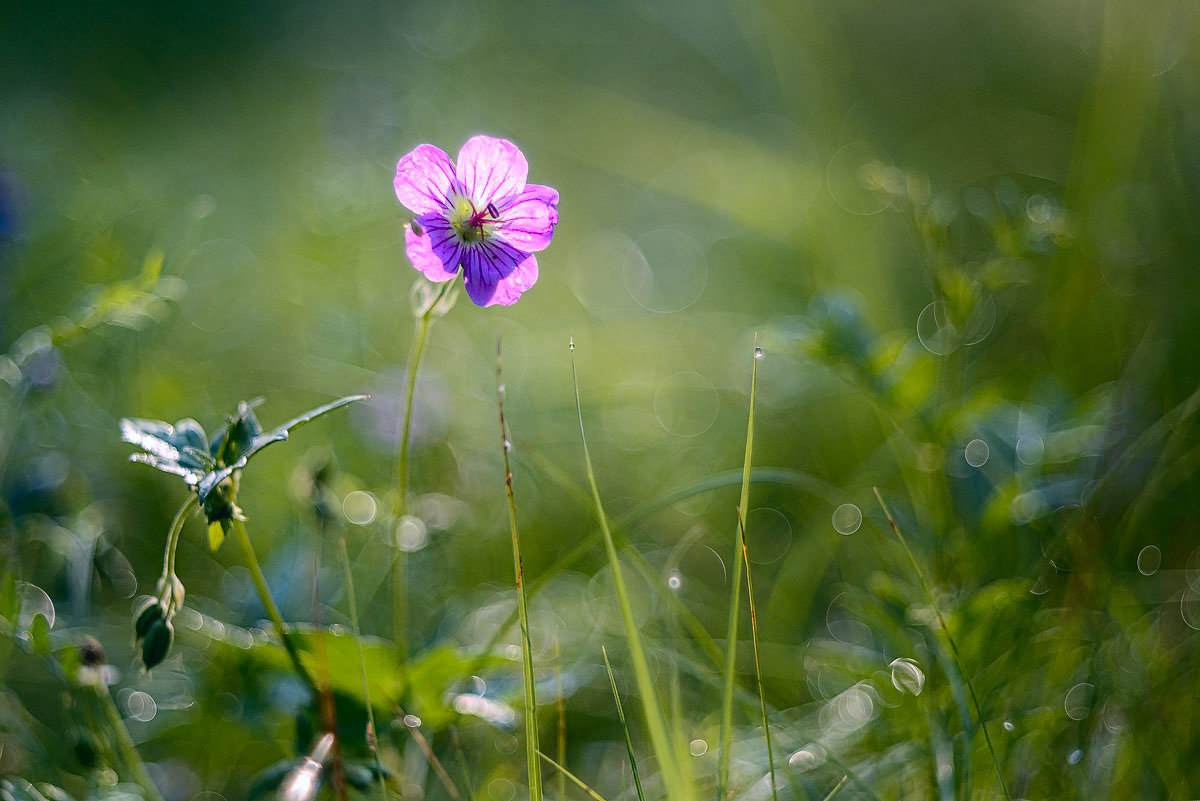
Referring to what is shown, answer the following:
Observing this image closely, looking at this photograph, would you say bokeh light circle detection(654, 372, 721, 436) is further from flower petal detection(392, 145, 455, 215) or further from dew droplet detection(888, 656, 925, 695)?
flower petal detection(392, 145, 455, 215)

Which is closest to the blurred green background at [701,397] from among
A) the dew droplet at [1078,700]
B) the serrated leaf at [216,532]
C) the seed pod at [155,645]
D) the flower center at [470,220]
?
the dew droplet at [1078,700]

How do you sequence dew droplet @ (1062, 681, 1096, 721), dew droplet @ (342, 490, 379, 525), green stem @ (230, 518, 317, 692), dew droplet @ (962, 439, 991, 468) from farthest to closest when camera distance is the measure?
dew droplet @ (342, 490, 379, 525), dew droplet @ (962, 439, 991, 468), dew droplet @ (1062, 681, 1096, 721), green stem @ (230, 518, 317, 692)

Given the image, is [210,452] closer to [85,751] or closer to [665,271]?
[85,751]

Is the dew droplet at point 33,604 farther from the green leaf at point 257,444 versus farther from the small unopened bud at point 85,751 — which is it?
the green leaf at point 257,444

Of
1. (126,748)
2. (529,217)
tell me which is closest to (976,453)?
(529,217)

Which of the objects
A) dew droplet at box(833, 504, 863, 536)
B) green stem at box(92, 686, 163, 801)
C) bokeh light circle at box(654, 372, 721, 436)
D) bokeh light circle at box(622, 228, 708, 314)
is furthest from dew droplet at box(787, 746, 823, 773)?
bokeh light circle at box(622, 228, 708, 314)

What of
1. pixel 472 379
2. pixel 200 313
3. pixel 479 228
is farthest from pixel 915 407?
pixel 200 313
